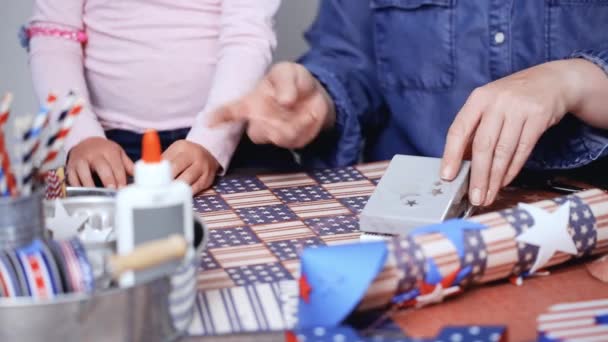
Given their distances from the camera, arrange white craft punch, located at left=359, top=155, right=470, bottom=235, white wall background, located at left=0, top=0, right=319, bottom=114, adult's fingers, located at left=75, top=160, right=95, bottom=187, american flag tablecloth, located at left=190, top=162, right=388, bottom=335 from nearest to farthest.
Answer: american flag tablecloth, located at left=190, top=162, right=388, bottom=335
white craft punch, located at left=359, top=155, right=470, bottom=235
adult's fingers, located at left=75, top=160, right=95, bottom=187
white wall background, located at left=0, top=0, right=319, bottom=114

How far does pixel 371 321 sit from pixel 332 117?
1.69 ft

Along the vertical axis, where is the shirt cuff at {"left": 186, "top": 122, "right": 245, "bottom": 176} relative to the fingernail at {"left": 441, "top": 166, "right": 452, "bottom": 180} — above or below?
below

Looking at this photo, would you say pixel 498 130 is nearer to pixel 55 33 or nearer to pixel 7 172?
pixel 7 172

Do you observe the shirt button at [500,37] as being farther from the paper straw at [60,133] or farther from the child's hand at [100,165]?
the paper straw at [60,133]

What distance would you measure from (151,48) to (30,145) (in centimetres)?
72

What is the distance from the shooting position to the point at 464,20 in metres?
1.16

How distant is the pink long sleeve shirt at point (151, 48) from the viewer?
4.27 ft

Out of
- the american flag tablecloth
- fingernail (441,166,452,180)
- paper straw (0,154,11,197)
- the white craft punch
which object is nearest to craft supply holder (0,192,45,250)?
paper straw (0,154,11,197)

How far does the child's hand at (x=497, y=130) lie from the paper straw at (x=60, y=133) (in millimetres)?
406

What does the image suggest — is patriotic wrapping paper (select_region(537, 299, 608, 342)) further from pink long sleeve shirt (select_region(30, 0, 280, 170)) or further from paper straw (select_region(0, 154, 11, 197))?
pink long sleeve shirt (select_region(30, 0, 280, 170))

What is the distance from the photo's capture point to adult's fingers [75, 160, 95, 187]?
1.07 m

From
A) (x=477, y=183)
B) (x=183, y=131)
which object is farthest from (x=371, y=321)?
(x=183, y=131)

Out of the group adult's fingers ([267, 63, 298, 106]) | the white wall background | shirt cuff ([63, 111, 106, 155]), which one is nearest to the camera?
adult's fingers ([267, 63, 298, 106])

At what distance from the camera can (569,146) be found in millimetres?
1041
